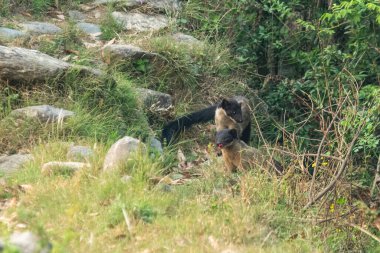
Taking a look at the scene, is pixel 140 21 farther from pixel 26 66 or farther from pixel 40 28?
pixel 26 66

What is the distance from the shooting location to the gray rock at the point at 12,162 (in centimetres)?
768

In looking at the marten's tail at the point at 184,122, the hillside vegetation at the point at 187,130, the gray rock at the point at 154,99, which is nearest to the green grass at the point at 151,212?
the hillside vegetation at the point at 187,130

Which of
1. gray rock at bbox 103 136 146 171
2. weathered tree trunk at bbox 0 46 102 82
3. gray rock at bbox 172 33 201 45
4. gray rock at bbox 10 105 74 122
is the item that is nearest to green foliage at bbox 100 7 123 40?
gray rock at bbox 172 33 201 45

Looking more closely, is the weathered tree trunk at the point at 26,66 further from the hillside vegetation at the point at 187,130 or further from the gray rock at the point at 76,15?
the gray rock at the point at 76,15

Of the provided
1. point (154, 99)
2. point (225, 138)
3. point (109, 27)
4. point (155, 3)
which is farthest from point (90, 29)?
point (225, 138)

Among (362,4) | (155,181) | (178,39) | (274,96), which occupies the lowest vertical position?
(274,96)

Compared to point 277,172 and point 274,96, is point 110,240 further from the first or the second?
point 274,96

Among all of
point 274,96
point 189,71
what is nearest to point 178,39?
point 189,71

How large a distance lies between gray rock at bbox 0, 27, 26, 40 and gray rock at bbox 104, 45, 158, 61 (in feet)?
4.31

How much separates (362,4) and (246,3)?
3.71 meters

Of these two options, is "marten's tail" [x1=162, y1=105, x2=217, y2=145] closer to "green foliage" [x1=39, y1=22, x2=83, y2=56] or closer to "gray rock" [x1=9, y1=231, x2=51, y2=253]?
"green foliage" [x1=39, y1=22, x2=83, y2=56]

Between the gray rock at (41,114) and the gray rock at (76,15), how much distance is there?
3946 millimetres

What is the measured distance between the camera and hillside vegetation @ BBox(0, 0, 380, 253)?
20.2ft

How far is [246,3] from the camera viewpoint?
41.9ft
